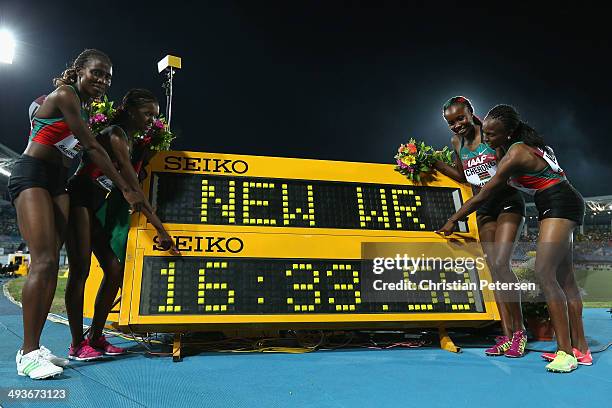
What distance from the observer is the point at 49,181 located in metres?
2.28

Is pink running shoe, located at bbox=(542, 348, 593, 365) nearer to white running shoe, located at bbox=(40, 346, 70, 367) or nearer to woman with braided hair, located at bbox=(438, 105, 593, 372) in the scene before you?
woman with braided hair, located at bbox=(438, 105, 593, 372)

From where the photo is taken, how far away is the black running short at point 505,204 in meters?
3.06

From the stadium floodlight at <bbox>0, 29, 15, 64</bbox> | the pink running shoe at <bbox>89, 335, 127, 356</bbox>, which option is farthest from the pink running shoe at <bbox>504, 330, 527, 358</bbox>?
the stadium floodlight at <bbox>0, 29, 15, 64</bbox>

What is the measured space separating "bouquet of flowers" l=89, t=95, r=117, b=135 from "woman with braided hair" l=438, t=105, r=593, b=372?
2508 millimetres

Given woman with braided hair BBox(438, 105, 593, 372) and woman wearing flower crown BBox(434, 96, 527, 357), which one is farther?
→ woman wearing flower crown BBox(434, 96, 527, 357)

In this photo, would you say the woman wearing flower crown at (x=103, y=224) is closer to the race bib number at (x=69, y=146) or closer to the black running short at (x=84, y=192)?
the black running short at (x=84, y=192)

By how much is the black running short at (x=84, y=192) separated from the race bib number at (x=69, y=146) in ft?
0.71

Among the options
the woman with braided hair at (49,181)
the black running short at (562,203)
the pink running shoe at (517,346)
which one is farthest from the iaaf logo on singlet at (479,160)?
the woman with braided hair at (49,181)

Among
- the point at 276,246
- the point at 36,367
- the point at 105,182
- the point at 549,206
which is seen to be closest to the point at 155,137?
the point at 105,182

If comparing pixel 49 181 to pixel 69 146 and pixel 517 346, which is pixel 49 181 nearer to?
pixel 69 146

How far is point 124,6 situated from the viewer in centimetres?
2114

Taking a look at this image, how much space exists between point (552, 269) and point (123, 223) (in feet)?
8.79

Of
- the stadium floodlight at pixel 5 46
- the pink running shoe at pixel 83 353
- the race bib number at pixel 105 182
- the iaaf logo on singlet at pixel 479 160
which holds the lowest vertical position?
the pink running shoe at pixel 83 353

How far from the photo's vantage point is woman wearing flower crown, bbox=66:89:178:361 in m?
2.53
